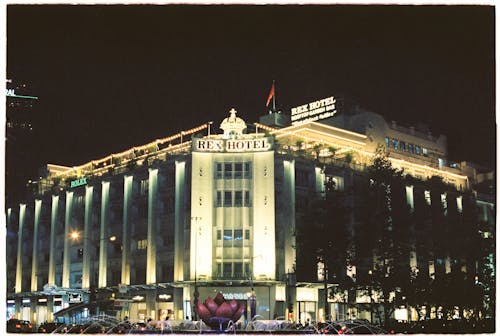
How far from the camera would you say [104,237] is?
5856 centimetres

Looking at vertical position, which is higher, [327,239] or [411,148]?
[411,148]

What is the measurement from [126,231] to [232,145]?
35.3 feet

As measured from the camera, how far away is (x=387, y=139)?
6675cm

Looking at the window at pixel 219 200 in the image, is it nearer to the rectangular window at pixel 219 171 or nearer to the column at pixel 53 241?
the rectangular window at pixel 219 171

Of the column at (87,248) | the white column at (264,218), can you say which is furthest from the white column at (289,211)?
the column at (87,248)

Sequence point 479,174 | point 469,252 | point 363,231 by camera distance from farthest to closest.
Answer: point 479,174 < point 469,252 < point 363,231

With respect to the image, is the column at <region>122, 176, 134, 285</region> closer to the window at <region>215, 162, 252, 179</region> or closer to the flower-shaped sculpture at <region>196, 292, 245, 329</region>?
the window at <region>215, 162, 252, 179</region>

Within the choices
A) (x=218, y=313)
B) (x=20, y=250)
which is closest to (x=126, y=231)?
(x=20, y=250)

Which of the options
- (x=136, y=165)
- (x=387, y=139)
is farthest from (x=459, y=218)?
(x=136, y=165)

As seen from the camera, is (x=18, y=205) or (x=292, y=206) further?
(x=18, y=205)

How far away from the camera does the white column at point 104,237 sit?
191 feet

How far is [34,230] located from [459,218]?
37241 mm

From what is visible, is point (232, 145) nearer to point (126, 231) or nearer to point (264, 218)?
point (264, 218)

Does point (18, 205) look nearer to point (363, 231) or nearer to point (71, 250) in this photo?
point (71, 250)
